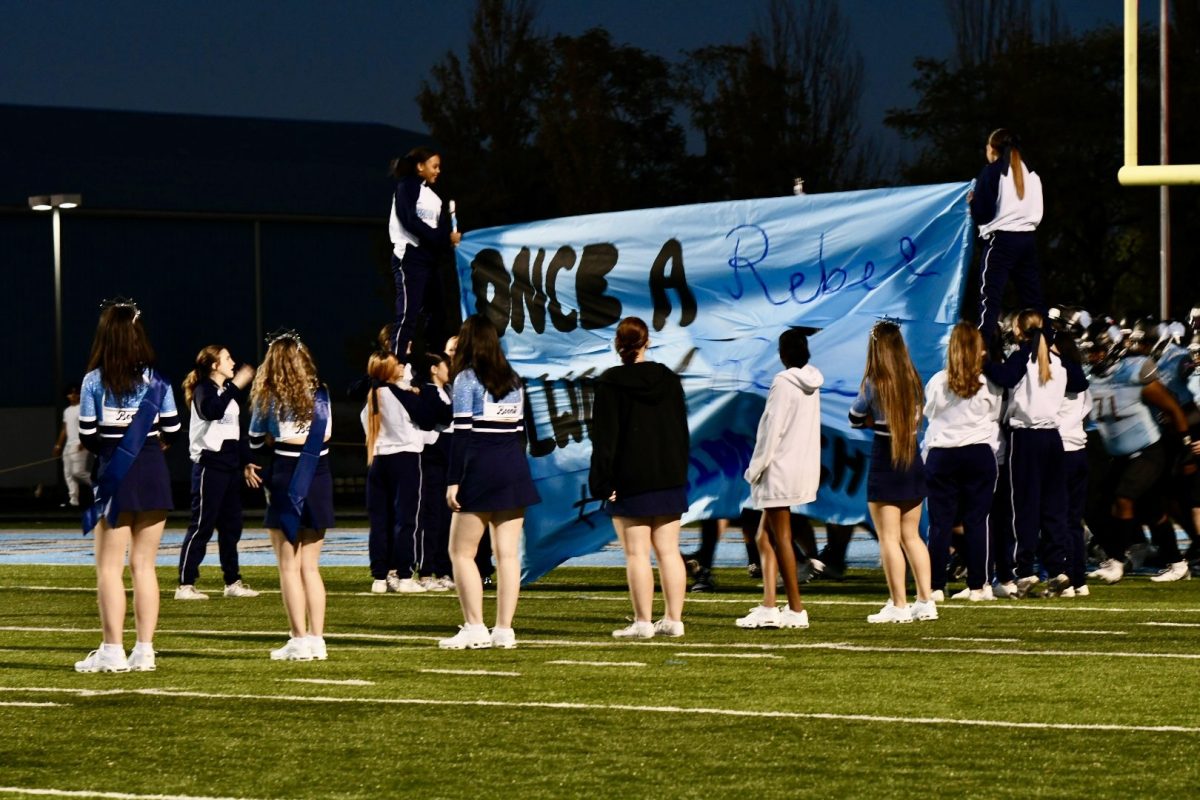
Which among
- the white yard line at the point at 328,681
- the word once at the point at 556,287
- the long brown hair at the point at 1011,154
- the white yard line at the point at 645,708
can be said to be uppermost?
the long brown hair at the point at 1011,154

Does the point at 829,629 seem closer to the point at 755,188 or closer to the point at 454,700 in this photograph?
the point at 454,700

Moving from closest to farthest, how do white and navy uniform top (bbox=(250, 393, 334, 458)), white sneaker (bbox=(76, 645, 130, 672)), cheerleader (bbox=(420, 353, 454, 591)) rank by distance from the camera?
1. white sneaker (bbox=(76, 645, 130, 672))
2. white and navy uniform top (bbox=(250, 393, 334, 458))
3. cheerleader (bbox=(420, 353, 454, 591))

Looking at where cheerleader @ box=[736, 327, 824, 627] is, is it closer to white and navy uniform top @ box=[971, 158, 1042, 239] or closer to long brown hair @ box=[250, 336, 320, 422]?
white and navy uniform top @ box=[971, 158, 1042, 239]

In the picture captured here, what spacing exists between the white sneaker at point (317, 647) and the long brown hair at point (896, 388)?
3633mm

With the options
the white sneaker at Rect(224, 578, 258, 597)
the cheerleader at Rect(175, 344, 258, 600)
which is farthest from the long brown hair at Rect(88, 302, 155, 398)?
the white sneaker at Rect(224, 578, 258, 597)

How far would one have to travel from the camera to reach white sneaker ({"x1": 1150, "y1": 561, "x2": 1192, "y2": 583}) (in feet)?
55.0

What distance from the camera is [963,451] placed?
47.7ft

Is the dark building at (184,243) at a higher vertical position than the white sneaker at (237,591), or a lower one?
higher

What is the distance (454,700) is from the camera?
9.62m

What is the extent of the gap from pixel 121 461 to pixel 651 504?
302 cm

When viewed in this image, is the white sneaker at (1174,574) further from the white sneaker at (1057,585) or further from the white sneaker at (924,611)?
the white sneaker at (924,611)

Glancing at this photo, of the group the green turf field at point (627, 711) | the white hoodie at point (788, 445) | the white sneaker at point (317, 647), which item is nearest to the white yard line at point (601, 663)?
the green turf field at point (627, 711)

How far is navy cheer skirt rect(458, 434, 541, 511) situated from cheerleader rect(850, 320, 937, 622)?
2396 millimetres

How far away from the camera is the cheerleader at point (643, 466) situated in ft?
40.5
